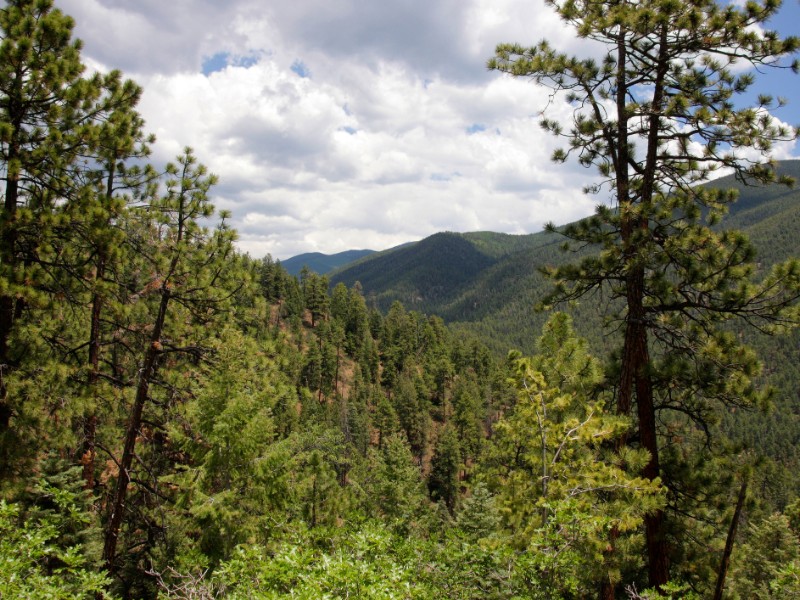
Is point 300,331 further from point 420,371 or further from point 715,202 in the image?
point 715,202

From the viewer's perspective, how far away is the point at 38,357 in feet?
24.4

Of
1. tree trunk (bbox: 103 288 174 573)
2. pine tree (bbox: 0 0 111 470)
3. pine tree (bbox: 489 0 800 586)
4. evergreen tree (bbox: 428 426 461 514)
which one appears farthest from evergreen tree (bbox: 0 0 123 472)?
evergreen tree (bbox: 428 426 461 514)

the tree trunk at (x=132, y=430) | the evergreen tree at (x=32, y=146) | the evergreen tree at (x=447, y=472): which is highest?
the evergreen tree at (x=32, y=146)

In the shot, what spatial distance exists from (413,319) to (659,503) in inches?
3546

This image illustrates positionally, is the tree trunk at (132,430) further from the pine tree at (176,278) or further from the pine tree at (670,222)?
the pine tree at (670,222)

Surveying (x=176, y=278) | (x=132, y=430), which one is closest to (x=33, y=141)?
(x=176, y=278)

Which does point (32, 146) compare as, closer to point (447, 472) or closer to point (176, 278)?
point (176, 278)

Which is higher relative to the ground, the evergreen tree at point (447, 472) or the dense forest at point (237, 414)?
the dense forest at point (237, 414)

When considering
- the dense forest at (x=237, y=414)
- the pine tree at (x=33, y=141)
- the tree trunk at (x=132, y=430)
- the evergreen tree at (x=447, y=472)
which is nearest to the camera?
the dense forest at (x=237, y=414)

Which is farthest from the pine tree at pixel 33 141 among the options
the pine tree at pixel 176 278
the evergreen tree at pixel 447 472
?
the evergreen tree at pixel 447 472

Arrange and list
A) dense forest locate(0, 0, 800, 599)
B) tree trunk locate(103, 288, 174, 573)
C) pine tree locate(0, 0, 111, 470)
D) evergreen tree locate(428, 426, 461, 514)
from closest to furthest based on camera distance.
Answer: dense forest locate(0, 0, 800, 599) < pine tree locate(0, 0, 111, 470) < tree trunk locate(103, 288, 174, 573) < evergreen tree locate(428, 426, 461, 514)

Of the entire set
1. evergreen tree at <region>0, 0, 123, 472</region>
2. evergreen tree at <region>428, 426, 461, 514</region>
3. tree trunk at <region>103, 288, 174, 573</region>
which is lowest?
evergreen tree at <region>428, 426, 461, 514</region>

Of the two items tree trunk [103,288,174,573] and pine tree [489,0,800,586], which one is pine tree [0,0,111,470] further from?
pine tree [489,0,800,586]

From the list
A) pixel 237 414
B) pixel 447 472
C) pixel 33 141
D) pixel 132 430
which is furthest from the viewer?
pixel 447 472
